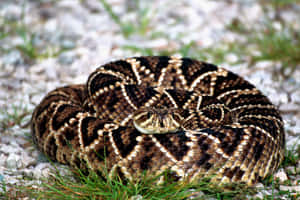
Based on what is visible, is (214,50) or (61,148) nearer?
(61,148)

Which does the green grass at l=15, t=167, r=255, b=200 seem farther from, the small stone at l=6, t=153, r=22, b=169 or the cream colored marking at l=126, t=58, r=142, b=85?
the cream colored marking at l=126, t=58, r=142, b=85

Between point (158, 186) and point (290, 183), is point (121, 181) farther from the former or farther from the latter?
point (290, 183)

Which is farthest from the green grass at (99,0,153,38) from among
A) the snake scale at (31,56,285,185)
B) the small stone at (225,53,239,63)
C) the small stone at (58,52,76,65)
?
the snake scale at (31,56,285,185)

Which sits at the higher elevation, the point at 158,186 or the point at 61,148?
the point at 61,148

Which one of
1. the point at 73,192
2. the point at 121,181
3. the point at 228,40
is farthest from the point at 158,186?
the point at 228,40

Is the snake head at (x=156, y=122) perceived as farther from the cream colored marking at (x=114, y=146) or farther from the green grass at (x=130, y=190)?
the green grass at (x=130, y=190)

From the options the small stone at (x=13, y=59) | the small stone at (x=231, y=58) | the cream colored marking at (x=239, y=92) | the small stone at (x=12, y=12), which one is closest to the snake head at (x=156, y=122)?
the cream colored marking at (x=239, y=92)

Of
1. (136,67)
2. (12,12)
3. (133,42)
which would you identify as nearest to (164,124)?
(136,67)
